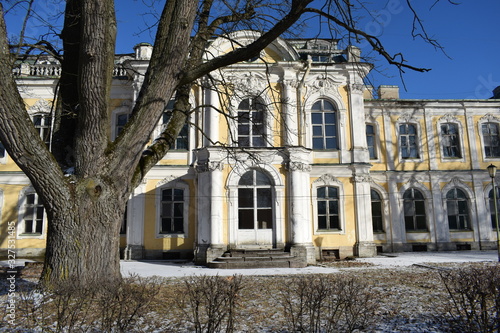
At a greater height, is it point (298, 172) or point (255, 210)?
point (298, 172)

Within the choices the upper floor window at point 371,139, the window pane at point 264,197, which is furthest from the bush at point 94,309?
the upper floor window at point 371,139

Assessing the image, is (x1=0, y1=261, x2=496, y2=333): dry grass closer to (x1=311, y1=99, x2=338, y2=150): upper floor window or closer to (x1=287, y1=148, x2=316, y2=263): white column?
(x1=287, y1=148, x2=316, y2=263): white column

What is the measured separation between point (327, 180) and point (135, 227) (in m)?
8.43

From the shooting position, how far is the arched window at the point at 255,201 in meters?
14.9

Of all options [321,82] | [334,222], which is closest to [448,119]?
[321,82]

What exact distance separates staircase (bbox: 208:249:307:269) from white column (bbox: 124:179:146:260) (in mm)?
4172

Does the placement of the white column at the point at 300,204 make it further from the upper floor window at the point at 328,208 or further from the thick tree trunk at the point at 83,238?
the thick tree trunk at the point at 83,238

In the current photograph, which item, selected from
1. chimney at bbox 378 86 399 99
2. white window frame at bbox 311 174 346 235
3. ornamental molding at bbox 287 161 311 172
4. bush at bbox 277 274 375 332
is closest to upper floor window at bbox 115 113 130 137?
ornamental molding at bbox 287 161 311 172

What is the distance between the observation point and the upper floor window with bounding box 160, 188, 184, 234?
16688 millimetres

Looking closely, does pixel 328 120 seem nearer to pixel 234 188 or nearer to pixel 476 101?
pixel 234 188

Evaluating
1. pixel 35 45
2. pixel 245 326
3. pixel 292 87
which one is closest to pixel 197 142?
pixel 292 87

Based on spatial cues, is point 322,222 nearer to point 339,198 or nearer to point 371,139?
point 339,198

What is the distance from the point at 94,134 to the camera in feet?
20.6

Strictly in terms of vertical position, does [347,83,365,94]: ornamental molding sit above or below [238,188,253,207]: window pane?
above
